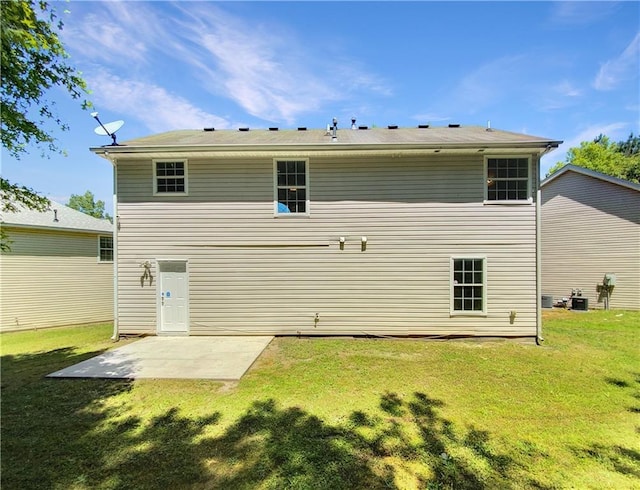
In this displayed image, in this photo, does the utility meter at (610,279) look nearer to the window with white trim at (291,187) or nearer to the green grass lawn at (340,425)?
the green grass lawn at (340,425)

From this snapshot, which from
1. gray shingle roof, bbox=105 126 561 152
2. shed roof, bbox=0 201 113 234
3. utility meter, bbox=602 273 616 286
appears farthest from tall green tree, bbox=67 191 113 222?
utility meter, bbox=602 273 616 286

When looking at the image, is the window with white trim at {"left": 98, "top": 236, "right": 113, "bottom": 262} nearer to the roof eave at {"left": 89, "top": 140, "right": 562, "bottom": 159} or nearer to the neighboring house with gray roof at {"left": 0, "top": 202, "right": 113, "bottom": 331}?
the neighboring house with gray roof at {"left": 0, "top": 202, "right": 113, "bottom": 331}

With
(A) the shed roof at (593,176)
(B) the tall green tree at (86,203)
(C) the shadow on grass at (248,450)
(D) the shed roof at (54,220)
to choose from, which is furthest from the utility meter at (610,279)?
(B) the tall green tree at (86,203)

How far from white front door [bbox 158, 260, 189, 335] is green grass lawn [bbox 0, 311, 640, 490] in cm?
206

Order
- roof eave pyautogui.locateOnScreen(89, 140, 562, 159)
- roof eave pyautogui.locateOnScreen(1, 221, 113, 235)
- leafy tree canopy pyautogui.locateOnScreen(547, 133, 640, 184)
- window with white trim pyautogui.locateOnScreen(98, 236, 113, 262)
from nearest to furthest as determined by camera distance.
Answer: roof eave pyautogui.locateOnScreen(89, 140, 562, 159), roof eave pyautogui.locateOnScreen(1, 221, 113, 235), window with white trim pyautogui.locateOnScreen(98, 236, 113, 262), leafy tree canopy pyautogui.locateOnScreen(547, 133, 640, 184)

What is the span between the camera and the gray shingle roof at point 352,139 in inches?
285

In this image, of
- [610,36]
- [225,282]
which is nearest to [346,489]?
[225,282]

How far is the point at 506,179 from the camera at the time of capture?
7.62 metres

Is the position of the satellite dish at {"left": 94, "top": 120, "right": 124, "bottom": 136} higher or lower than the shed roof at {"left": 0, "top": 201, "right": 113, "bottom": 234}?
higher

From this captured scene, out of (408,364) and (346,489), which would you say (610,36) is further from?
(346,489)

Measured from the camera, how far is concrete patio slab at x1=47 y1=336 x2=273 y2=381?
5355mm

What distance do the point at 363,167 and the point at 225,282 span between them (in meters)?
5.05

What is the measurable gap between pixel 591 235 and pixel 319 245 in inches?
508

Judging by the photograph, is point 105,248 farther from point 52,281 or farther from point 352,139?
point 352,139
